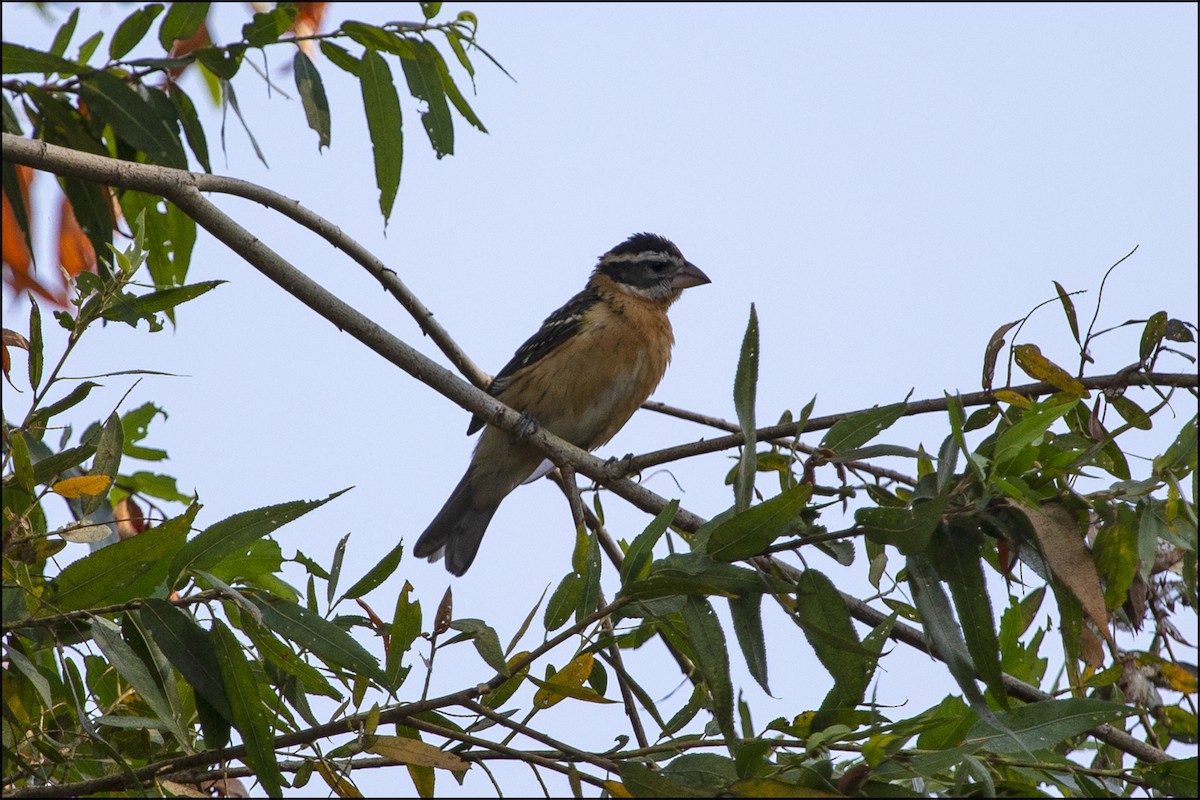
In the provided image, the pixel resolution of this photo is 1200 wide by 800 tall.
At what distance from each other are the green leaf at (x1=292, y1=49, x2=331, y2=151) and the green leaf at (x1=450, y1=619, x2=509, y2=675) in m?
2.44

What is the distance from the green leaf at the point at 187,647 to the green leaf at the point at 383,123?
2150 millimetres

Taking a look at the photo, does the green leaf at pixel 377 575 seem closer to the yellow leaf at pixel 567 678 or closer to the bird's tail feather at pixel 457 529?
the yellow leaf at pixel 567 678

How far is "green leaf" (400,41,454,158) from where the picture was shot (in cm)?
448

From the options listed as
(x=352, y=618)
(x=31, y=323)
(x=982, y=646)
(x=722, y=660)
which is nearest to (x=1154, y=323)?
(x=982, y=646)

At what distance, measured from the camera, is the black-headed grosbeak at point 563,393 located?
21.6 ft

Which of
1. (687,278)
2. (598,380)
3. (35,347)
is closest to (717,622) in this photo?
(35,347)

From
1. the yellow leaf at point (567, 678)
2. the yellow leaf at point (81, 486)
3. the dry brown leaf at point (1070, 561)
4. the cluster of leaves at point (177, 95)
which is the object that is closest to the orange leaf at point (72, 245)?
the cluster of leaves at point (177, 95)

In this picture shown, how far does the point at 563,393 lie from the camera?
259 inches

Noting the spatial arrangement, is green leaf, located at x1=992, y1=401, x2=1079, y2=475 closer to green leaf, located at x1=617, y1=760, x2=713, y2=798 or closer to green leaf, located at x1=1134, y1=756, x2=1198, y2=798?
green leaf, located at x1=1134, y1=756, x2=1198, y2=798

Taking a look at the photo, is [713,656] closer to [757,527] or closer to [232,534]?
[757,527]

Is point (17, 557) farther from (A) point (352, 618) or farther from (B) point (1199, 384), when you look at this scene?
(B) point (1199, 384)

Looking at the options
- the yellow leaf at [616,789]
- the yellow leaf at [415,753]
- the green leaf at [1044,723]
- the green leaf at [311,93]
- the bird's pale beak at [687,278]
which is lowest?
the yellow leaf at [616,789]

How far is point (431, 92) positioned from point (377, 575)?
224 centimetres

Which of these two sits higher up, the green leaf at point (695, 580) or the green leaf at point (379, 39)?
the green leaf at point (379, 39)
